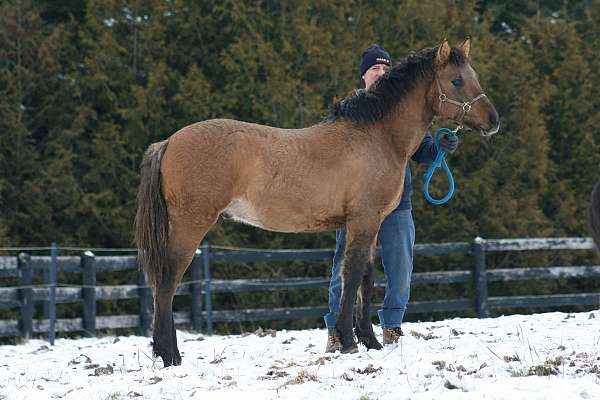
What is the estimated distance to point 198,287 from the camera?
11039 mm

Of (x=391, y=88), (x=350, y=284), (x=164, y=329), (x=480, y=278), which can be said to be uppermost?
(x=391, y=88)

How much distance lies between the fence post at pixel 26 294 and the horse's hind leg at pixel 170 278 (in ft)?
14.9

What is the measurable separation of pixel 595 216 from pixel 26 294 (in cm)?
647

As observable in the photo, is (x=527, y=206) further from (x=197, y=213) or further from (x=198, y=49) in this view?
→ (x=197, y=213)

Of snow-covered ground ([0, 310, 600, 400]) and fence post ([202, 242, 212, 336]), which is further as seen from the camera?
fence post ([202, 242, 212, 336])

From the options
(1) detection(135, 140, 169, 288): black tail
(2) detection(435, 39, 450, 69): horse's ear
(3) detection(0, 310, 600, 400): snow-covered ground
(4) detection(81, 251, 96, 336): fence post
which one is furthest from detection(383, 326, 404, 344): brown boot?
(4) detection(81, 251, 96, 336): fence post

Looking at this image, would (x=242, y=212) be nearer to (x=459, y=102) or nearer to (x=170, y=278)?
(x=170, y=278)

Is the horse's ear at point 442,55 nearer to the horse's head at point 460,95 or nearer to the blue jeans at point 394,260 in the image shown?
the horse's head at point 460,95

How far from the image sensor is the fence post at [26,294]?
31.9ft

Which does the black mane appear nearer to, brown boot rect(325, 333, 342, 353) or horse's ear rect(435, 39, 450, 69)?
horse's ear rect(435, 39, 450, 69)

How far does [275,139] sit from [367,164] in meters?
0.62

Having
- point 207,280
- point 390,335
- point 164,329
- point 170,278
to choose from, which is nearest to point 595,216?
point 390,335

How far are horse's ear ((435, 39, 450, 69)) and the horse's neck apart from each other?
0.15 m

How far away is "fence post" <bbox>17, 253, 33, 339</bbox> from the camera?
9.73 meters
